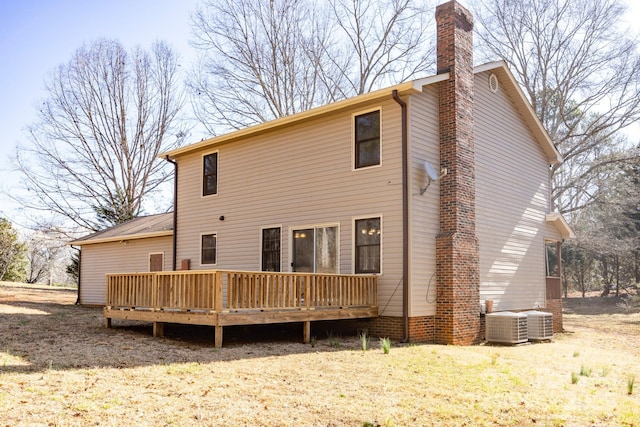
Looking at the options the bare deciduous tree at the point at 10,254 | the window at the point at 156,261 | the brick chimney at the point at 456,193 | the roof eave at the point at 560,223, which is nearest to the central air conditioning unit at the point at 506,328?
the brick chimney at the point at 456,193

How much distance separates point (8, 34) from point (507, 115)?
12.6 metres

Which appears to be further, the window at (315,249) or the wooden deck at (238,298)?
the window at (315,249)

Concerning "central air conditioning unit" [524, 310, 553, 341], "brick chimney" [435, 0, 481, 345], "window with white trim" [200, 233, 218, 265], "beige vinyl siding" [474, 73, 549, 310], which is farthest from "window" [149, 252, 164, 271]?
"central air conditioning unit" [524, 310, 553, 341]

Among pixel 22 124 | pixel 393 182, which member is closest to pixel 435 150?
pixel 393 182

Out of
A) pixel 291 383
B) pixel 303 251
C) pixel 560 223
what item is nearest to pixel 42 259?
pixel 303 251

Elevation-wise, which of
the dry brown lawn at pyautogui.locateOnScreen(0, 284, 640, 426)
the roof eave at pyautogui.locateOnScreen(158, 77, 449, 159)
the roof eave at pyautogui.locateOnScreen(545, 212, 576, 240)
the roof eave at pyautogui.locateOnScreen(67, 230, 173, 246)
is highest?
the roof eave at pyautogui.locateOnScreen(158, 77, 449, 159)

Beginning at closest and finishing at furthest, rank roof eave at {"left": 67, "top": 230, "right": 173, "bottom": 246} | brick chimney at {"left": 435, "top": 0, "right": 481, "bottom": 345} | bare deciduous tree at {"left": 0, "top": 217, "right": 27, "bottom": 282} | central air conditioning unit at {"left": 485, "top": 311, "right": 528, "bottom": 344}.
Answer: brick chimney at {"left": 435, "top": 0, "right": 481, "bottom": 345} < central air conditioning unit at {"left": 485, "top": 311, "right": 528, "bottom": 344} < roof eave at {"left": 67, "top": 230, "right": 173, "bottom": 246} < bare deciduous tree at {"left": 0, "top": 217, "right": 27, "bottom": 282}

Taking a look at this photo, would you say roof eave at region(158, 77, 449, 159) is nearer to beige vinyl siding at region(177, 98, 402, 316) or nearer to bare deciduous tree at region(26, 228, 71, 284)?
beige vinyl siding at region(177, 98, 402, 316)

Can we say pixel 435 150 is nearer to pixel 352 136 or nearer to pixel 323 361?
pixel 352 136

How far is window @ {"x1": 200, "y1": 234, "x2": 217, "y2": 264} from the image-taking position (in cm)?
1655

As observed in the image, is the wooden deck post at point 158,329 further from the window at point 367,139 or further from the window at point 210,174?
the window at point 210,174

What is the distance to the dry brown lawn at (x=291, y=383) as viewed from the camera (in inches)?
228

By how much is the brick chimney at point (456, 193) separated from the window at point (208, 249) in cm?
712

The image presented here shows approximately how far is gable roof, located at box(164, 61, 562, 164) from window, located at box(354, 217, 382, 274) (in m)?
2.76
